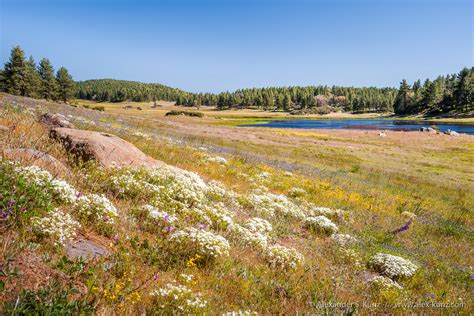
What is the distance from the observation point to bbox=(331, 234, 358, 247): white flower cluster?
23.7 ft

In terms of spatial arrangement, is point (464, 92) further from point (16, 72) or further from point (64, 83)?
point (16, 72)

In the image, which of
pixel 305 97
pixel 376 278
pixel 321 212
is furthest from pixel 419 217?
pixel 305 97

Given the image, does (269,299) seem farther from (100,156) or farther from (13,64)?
(13,64)

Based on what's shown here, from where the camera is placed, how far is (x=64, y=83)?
99.9 m

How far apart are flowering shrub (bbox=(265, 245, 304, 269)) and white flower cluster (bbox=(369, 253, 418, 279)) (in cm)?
230

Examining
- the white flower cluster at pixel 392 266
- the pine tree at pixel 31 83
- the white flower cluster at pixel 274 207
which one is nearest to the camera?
the white flower cluster at pixel 392 266

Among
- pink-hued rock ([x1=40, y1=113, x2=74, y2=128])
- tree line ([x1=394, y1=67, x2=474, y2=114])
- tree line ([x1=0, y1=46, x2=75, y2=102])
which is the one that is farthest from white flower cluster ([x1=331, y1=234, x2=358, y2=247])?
tree line ([x1=394, y1=67, x2=474, y2=114])

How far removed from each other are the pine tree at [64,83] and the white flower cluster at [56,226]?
115161 millimetres

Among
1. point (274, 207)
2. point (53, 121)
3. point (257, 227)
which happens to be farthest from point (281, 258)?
point (53, 121)

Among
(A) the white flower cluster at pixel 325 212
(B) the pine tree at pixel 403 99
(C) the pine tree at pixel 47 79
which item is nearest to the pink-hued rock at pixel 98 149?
(A) the white flower cluster at pixel 325 212

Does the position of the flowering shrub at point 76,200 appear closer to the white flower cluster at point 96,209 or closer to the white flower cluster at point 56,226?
the white flower cluster at point 96,209

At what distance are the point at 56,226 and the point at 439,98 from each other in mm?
175488

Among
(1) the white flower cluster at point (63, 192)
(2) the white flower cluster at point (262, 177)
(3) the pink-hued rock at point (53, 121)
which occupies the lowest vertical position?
(2) the white flower cluster at point (262, 177)

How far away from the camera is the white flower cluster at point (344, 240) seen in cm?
722
